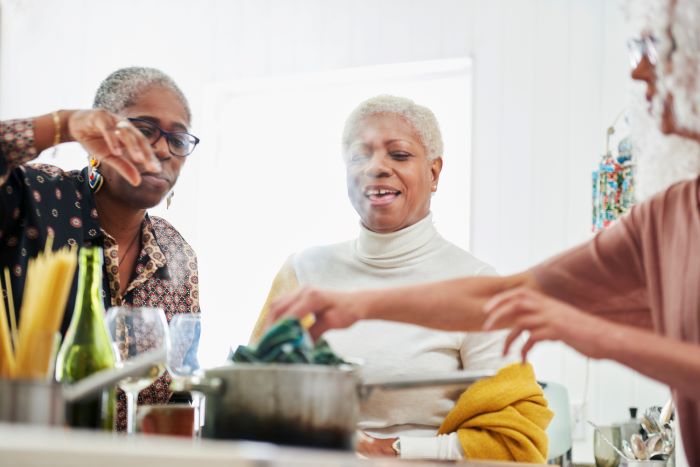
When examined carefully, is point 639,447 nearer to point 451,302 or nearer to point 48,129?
point 451,302

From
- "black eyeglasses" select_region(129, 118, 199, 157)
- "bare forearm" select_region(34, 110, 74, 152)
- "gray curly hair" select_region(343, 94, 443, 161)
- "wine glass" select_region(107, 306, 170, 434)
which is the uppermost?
"gray curly hair" select_region(343, 94, 443, 161)

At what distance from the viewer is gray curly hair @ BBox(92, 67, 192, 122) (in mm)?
2205

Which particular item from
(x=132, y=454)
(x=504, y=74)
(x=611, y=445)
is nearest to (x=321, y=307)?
(x=132, y=454)

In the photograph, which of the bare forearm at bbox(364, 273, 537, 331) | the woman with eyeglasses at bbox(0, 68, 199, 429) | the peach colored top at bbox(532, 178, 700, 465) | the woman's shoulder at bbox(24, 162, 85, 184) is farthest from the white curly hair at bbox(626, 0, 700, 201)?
the woman's shoulder at bbox(24, 162, 85, 184)

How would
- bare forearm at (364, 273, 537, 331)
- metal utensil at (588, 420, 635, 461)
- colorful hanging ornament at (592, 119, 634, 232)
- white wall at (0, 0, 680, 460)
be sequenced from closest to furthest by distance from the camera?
bare forearm at (364, 273, 537, 331), metal utensil at (588, 420, 635, 461), colorful hanging ornament at (592, 119, 634, 232), white wall at (0, 0, 680, 460)

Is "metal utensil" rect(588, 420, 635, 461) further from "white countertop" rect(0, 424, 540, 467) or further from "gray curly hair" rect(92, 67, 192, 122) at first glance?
"white countertop" rect(0, 424, 540, 467)

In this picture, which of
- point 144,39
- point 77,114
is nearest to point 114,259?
point 77,114

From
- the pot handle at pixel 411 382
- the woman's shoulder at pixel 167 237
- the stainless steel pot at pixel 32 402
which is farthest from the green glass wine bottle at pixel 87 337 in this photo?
the woman's shoulder at pixel 167 237

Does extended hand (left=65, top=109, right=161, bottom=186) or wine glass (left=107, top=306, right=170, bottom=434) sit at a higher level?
extended hand (left=65, top=109, right=161, bottom=186)

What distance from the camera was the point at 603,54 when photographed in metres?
4.05

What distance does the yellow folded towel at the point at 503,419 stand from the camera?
175 centimetres

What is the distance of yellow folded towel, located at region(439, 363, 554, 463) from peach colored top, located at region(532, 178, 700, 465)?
33 centimetres

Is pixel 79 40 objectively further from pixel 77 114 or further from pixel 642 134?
pixel 642 134

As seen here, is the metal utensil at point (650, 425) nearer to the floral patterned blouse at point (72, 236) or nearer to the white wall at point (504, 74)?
the white wall at point (504, 74)
